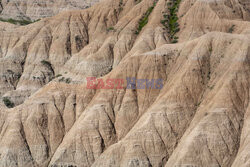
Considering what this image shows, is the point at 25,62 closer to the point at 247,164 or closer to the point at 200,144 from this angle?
the point at 200,144

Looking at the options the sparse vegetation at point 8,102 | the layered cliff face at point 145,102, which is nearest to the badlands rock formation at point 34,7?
the layered cliff face at point 145,102

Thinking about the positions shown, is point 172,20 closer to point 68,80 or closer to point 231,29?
point 231,29

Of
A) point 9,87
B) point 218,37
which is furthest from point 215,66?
point 9,87

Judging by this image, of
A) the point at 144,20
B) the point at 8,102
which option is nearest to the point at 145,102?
the point at 8,102

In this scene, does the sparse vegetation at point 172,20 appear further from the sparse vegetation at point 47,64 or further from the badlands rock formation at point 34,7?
the badlands rock formation at point 34,7

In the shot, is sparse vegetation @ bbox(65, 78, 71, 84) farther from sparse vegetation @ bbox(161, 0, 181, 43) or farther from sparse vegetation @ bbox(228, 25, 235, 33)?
sparse vegetation @ bbox(228, 25, 235, 33)

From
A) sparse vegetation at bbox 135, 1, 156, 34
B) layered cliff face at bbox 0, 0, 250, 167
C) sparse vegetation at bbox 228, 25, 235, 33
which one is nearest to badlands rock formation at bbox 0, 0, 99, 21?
layered cliff face at bbox 0, 0, 250, 167
